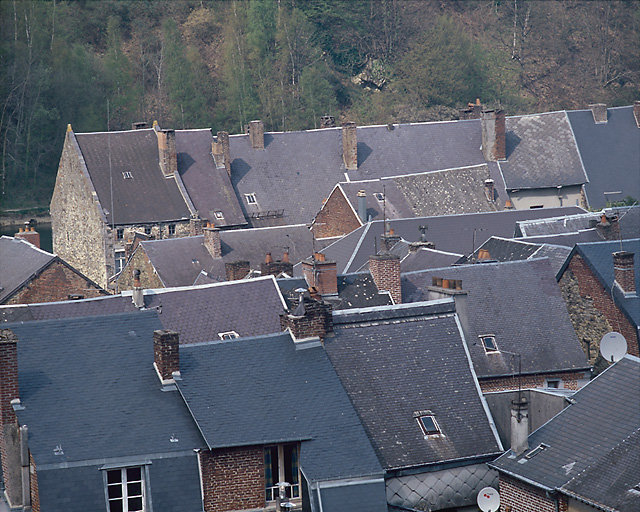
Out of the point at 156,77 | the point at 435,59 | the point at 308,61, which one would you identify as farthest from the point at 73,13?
the point at 435,59

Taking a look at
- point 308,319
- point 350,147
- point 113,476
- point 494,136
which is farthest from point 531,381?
point 350,147

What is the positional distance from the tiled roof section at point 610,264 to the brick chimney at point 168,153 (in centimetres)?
2590

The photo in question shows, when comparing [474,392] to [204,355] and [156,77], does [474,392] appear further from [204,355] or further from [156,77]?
[156,77]

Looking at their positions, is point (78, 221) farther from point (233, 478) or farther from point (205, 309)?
point (233, 478)

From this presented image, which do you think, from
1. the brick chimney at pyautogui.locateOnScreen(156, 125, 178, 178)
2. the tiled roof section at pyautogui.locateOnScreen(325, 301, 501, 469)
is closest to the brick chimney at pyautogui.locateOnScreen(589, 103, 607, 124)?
the brick chimney at pyautogui.locateOnScreen(156, 125, 178, 178)

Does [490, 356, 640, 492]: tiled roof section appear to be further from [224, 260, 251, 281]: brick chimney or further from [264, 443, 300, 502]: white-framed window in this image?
[224, 260, 251, 281]: brick chimney

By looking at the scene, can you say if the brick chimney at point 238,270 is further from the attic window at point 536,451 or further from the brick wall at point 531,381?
the attic window at point 536,451

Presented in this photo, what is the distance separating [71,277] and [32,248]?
7.33ft

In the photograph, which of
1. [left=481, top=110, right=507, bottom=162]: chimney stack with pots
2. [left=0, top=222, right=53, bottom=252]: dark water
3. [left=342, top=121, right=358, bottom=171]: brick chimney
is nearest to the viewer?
[left=481, top=110, right=507, bottom=162]: chimney stack with pots

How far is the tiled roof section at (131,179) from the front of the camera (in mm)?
46531

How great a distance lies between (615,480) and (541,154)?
112 feet

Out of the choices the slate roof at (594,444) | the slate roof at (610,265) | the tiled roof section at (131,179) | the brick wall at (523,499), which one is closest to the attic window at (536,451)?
the slate roof at (594,444)

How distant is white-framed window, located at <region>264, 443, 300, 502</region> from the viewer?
1811 centimetres

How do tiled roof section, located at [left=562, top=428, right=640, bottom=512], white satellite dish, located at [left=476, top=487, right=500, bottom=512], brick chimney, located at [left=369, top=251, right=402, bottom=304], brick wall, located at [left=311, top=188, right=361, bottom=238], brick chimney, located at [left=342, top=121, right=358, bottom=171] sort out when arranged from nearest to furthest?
tiled roof section, located at [left=562, top=428, right=640, bottom=512]
white satellite dish, located at [left=476, top=487, right=500, bottom=512]
brick chimney, located at [left=369, top=251, right=402, bottom=304]
brick wall, located at [left=311, top=188, right=361, bottom=238]
brick chimney, located at [left=342, top=121, right=358, bottom=171]
